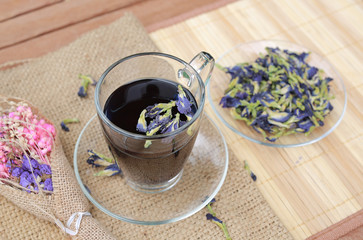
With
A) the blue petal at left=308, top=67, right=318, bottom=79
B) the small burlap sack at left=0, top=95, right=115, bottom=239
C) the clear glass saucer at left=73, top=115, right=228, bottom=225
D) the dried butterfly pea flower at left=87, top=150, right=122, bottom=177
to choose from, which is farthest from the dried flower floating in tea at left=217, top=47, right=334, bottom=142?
the small burlap sack at left=0, top=95, right=115, bottom=239

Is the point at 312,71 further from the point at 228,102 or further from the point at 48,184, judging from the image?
the point at 48,184

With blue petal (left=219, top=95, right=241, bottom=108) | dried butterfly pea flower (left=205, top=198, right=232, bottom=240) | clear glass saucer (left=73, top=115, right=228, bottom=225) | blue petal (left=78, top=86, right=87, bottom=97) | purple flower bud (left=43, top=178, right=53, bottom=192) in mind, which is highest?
blue petal (left=78, top=86, right=87, bottom=97)

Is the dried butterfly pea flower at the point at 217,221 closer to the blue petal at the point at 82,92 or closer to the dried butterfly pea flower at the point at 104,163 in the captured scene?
the dried butterfly pea flower at the point at 104,163

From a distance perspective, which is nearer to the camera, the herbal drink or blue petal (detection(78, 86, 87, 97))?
the herbal drink

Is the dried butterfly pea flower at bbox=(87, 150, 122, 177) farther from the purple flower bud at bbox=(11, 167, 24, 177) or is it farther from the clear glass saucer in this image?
the purple flower bud at bbox=(11, 167, 24, 177)

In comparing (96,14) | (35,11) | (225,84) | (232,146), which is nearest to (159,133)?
(232,146)

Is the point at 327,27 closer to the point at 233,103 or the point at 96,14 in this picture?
the point at 233,103

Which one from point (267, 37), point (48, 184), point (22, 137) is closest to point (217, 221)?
point (48, 184)
